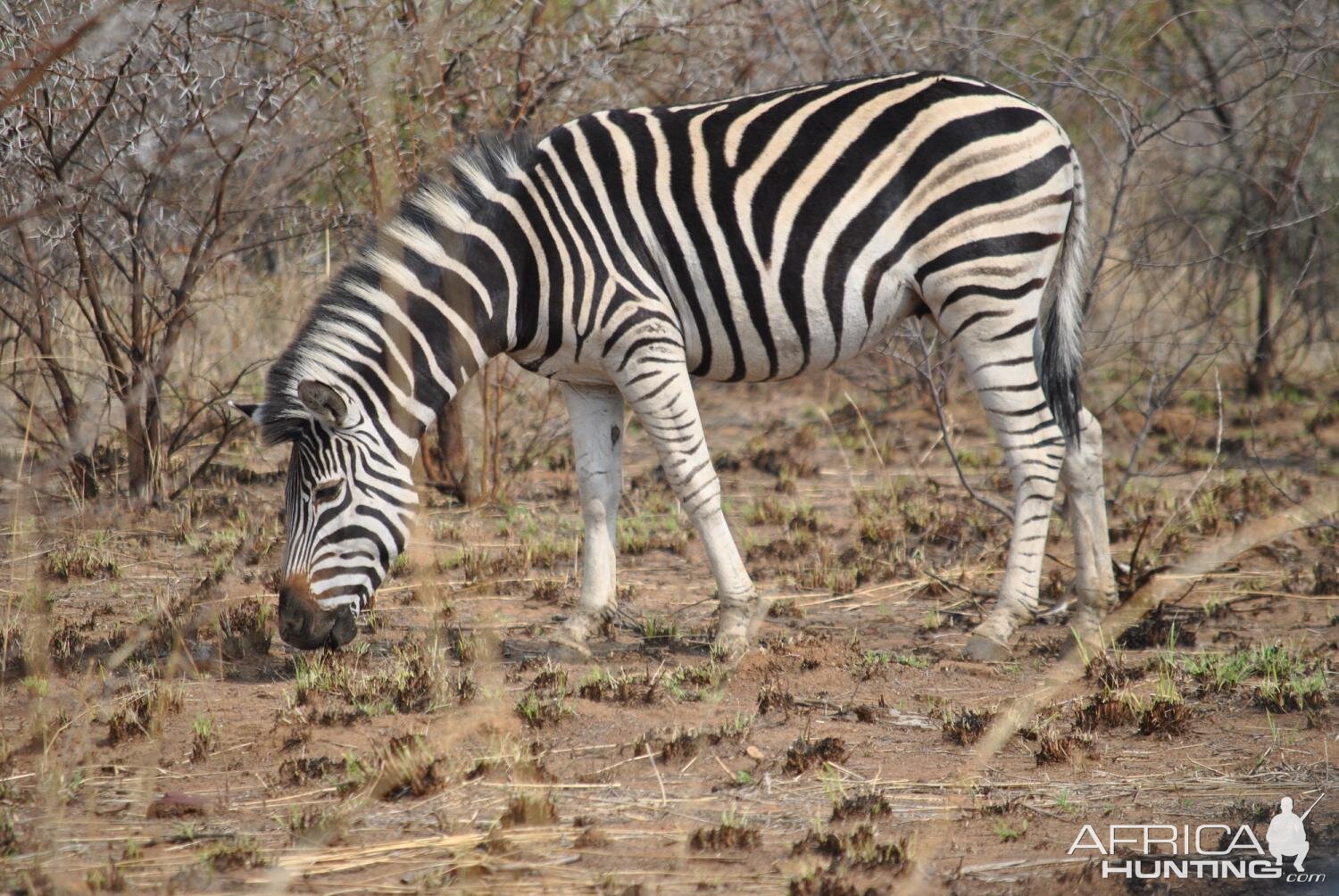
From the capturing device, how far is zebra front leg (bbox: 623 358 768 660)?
5559 millimetres

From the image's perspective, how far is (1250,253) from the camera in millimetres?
11703

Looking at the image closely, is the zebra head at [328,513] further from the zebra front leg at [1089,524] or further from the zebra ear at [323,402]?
the zebra front leg at [1089,524]

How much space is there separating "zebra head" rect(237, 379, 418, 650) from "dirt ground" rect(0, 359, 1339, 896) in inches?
9.7

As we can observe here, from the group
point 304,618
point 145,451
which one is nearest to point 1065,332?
point 304,618

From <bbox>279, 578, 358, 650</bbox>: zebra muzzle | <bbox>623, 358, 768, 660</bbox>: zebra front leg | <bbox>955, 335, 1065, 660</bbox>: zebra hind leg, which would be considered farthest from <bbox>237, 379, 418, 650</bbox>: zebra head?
<bbox>955, 335, 1065, 660</bbox>: zebra hind leg

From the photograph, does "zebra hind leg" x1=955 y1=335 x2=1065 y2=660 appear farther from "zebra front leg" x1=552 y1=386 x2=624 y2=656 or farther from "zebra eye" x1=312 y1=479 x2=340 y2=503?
"zebra eye" x1=312 y1=479 x2=340 y2=503

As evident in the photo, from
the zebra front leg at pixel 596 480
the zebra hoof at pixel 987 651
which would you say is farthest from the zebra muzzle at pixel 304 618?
the zebra hoof at pixel 987 651

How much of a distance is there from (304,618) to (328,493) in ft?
1.65

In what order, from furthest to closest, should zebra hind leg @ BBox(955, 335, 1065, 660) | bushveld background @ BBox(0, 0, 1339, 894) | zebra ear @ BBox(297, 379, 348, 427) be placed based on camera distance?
zebra hind leg @ BBox(955, 335, 1065, 660), zebra ear @ BBox(297, 379, 348, 427), bushveld background @ BBox(0, 0, 1339, 894)

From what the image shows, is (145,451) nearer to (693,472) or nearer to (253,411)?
(253,411)

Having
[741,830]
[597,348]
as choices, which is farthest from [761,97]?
[741,830]

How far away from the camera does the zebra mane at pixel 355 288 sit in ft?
17.5
